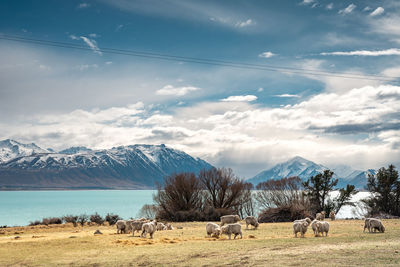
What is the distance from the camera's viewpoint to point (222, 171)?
49.2 meters

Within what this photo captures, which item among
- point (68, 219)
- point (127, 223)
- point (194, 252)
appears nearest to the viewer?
point (194, 252)

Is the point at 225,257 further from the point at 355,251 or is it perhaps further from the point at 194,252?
the point at 355,251

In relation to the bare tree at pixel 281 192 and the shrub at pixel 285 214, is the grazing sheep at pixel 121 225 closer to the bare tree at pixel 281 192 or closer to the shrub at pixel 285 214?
the shrub at pixel 285 214

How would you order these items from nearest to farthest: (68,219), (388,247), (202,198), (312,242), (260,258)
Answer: (260,258)
(388,247)
(312,242)
(68,219)
(202,198)

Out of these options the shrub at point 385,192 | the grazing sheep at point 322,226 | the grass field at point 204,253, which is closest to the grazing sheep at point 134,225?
the grass field at point 204,253

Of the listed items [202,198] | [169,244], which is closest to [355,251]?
[169,244]

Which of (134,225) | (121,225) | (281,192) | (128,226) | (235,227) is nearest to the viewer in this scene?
(235,227)

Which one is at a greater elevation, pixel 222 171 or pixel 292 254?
pixel 222 171

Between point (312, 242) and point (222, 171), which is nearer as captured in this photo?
point (312, 242)

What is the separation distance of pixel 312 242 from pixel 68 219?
3089cm

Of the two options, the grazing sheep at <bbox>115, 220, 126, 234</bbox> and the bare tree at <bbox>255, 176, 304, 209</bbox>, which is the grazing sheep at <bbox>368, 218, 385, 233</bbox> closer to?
the grazing sheep at <bbox>115, 220, 126, 234</bbox>

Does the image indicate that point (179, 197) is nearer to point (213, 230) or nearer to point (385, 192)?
point (213, 230)

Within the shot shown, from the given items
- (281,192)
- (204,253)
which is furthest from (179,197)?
(204,253)

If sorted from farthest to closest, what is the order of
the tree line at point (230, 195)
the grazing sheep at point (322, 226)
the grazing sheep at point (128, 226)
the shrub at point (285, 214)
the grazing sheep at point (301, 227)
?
the tree line at point (230, 195) < the shrub at point (285, 214) < the grazing sheep at point (128, 226) < the grazing sheep at point (322, 226) < the grazing sheep at point (301, 227)
